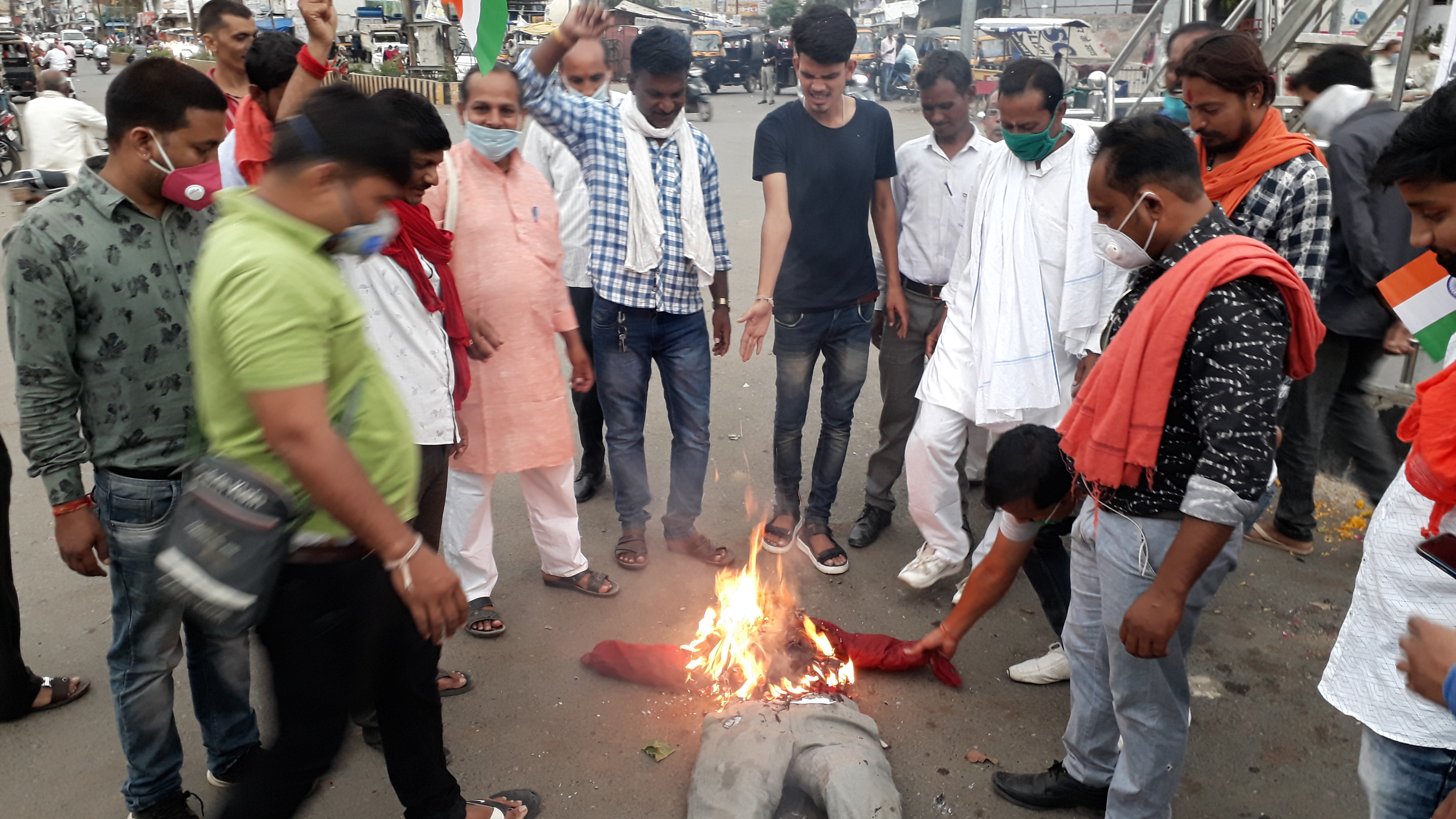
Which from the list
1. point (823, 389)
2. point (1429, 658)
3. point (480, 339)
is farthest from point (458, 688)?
point (1429, 658)

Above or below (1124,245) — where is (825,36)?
above

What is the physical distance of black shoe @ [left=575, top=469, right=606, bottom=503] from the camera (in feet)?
16.3

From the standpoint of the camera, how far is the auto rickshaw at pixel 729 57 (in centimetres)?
3123

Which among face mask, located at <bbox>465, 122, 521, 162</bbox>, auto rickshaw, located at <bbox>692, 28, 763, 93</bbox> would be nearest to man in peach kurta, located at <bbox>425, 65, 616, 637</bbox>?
face mask, located at <bbox>465, 122, 521, 162</bbox>

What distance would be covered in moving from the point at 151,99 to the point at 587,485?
297cm

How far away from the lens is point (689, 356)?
4.20 m

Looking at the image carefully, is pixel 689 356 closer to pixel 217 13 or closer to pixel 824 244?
pixel 824 244

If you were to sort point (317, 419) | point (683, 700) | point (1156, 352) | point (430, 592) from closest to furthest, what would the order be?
1. point (317, 419)
2. point (430, 592)
3. point (1156, 352)
4. point (683, 700)

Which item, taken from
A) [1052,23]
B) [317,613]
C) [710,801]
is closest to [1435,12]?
[710,801]

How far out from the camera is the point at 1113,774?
8.74 ft

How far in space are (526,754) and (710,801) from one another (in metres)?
0.80

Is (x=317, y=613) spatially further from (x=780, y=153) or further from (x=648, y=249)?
(x=780, y=153)

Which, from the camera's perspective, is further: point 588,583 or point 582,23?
point 588,583

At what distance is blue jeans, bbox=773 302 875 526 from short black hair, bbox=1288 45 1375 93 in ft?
8.03
